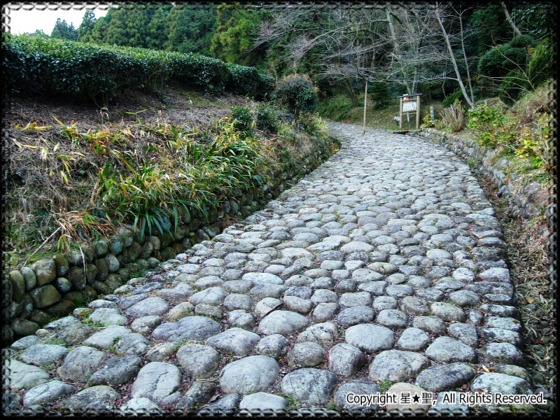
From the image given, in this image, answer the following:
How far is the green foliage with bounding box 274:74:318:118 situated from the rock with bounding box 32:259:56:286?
24.9 ft

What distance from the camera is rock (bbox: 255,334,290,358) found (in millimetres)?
2400

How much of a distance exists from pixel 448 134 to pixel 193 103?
650cm

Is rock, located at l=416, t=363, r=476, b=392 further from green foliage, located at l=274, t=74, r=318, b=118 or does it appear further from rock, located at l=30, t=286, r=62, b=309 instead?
green foliage, located at l=274, t=74, r=318, b=118

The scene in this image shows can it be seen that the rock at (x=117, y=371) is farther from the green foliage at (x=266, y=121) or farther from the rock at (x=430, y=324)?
the green foliage at (x=266, y=121)

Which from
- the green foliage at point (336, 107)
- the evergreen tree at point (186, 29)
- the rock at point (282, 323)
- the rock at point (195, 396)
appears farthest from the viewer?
the green foliage at point (336, 107)

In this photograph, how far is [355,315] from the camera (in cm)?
277

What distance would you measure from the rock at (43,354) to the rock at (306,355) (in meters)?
1.36

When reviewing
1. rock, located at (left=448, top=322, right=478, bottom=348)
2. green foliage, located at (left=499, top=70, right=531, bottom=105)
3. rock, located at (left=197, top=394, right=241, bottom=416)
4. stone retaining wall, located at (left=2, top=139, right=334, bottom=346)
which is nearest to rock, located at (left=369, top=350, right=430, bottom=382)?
rock, located at (left=448, top=322, right=478, bottom=348)

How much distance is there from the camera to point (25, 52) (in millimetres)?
4793

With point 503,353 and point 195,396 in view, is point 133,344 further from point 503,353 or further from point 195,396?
point 503,353

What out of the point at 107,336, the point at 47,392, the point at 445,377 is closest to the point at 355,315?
the point at 445,377

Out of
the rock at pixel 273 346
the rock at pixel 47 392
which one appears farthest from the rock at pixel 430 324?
the rock at pixel 47 392

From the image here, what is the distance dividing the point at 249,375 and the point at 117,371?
2.41 feet

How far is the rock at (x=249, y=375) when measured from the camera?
2.09 meters
